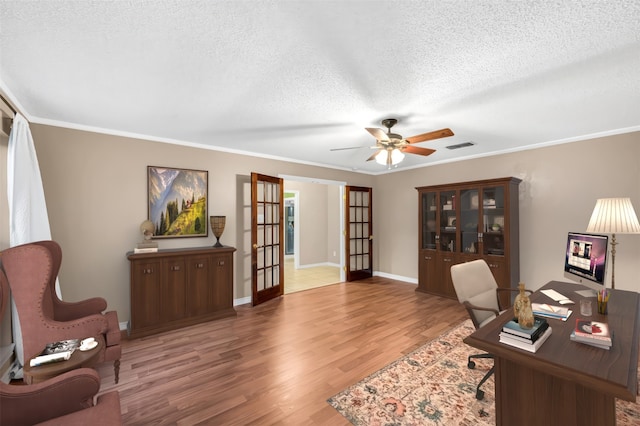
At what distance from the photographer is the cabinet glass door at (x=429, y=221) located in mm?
4980

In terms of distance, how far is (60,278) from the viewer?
123 inches

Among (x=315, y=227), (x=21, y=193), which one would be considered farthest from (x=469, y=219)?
(x=21, y=193)

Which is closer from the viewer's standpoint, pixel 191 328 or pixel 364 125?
pixel 364 125

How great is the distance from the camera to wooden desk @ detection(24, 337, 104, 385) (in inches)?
63.5

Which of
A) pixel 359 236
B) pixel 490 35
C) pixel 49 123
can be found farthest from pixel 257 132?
pixel 359 236

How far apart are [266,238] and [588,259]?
4042 mm

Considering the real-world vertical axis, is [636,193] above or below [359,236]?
above

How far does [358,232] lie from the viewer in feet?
20.4

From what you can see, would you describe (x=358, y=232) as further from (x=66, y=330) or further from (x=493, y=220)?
(x=66, y=330)

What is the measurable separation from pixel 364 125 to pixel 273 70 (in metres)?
1.48

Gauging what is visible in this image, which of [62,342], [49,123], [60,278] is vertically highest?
[49,123]

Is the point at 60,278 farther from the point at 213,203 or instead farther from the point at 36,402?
the point at 36,402

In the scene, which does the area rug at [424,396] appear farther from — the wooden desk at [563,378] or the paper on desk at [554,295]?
the paper on desk at [554,295]

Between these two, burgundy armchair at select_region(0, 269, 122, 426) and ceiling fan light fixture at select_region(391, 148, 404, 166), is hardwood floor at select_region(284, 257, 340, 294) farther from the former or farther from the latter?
burgundy armchair at select_region(0, 269, 122, 426)
